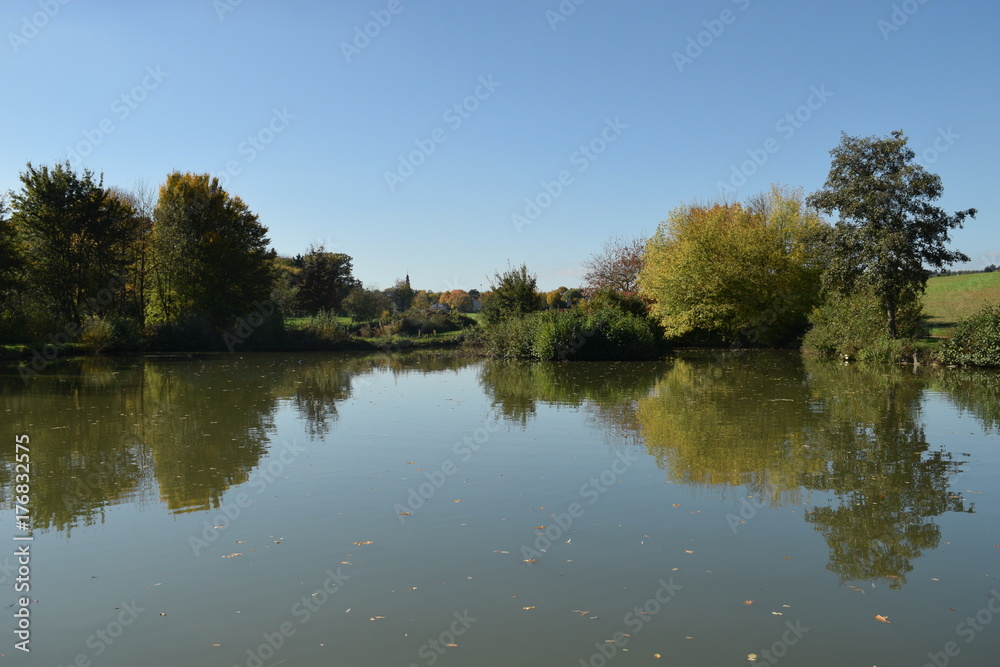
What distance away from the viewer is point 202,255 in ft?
120

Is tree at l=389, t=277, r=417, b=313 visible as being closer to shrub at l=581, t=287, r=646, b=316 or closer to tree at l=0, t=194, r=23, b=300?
shrub at l=581, t=287, r=646, b=316

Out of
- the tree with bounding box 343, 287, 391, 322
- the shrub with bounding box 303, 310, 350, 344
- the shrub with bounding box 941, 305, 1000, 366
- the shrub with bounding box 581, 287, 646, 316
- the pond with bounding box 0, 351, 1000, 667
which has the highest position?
the tree with bounding box 343, 287, 391, 322

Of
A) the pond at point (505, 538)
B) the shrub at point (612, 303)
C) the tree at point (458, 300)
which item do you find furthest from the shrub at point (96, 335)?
the tree at point (458, 300)

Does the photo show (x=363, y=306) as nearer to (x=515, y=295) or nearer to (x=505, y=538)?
(x=515, y=295)

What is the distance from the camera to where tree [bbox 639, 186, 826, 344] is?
35250mm

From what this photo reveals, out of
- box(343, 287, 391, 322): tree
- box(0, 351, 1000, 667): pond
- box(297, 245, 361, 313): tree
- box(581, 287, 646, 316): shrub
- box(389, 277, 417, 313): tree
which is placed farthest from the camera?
box(389, 277, 417, 313): tree

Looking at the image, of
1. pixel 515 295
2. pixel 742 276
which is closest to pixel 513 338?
pixel 515 295

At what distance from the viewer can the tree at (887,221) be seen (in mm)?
27266

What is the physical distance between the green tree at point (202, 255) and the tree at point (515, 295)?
13.7 meters

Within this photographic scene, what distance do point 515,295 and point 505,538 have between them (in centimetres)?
2715

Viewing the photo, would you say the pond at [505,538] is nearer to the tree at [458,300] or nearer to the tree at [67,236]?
the tree at [67,236]

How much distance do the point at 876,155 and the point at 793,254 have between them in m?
7.78

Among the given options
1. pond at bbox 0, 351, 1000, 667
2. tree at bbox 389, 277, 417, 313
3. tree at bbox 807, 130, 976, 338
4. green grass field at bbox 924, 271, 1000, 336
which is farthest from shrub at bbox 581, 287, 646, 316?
tree at bbox 389, 277, 417, 313

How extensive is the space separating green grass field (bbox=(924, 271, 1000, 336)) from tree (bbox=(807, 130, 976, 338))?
11.1 m
